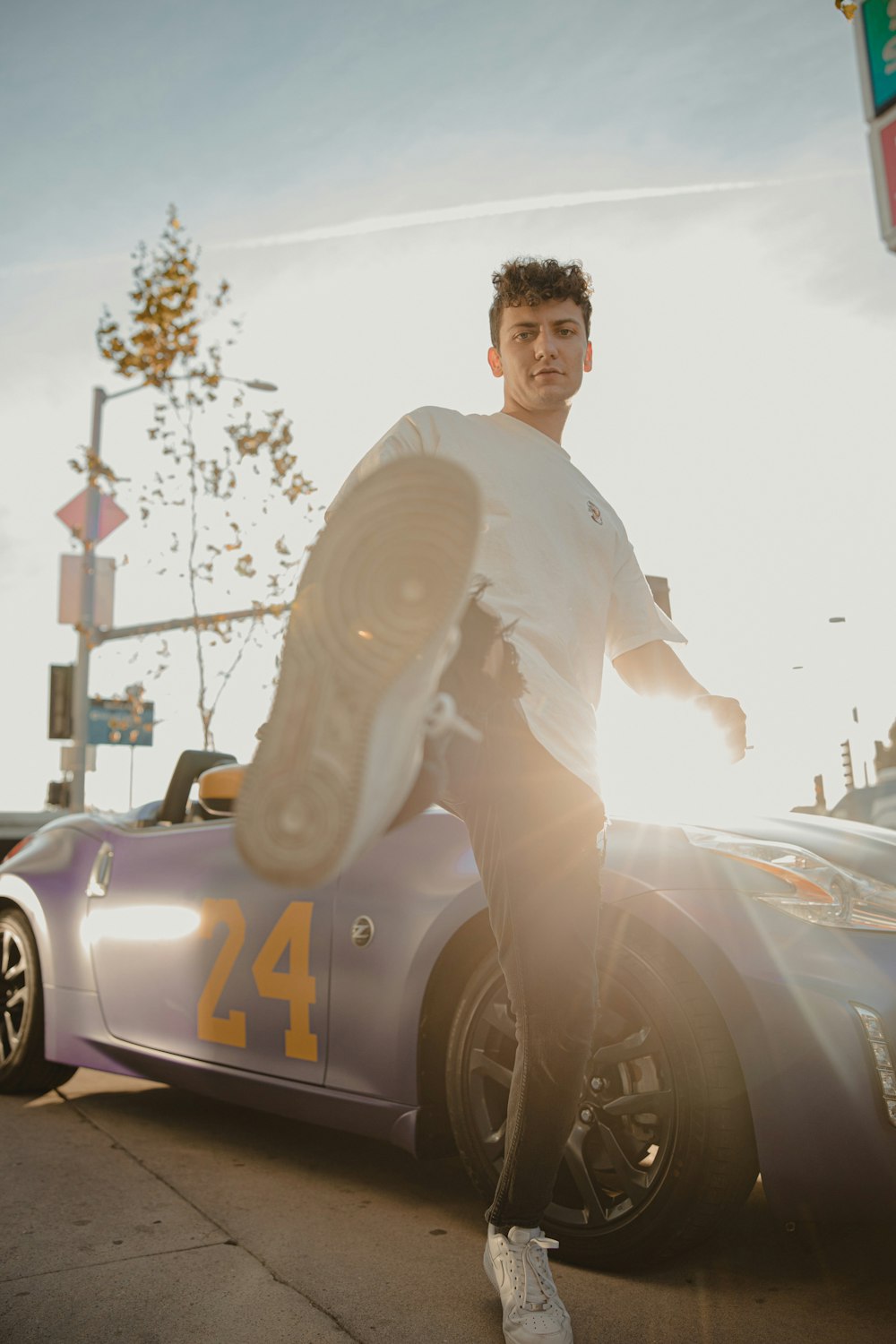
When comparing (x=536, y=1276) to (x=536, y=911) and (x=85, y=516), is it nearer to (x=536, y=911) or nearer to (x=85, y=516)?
(x=536, y=911)

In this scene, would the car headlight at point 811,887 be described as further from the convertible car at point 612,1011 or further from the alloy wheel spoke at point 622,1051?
the alloy wheel spoke at point 622,1051

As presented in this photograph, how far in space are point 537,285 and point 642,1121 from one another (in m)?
1.76

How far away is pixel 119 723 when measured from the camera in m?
15.4

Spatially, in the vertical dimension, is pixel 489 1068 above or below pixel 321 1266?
above

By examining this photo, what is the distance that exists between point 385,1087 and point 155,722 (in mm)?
12265

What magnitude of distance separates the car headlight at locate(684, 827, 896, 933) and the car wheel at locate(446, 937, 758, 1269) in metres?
0.24

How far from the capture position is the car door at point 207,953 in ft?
9.98

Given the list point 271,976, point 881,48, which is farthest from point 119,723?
point 881,48

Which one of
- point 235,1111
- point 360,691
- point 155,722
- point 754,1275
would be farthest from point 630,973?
point 155,722

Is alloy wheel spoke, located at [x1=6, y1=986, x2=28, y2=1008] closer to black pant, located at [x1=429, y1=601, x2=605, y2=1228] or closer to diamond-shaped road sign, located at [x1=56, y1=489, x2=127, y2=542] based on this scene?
black pant, located at [x1=429, y1=601, x2=605, y2=1228]

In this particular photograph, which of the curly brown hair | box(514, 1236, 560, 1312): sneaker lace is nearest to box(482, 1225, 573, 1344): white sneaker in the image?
box(514, 1236, 560, 1312): sneaker lace

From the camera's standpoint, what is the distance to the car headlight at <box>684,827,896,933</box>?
2.29 m

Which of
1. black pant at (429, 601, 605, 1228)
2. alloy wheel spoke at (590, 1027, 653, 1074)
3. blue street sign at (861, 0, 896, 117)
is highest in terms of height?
blue street sign at (861, 0, 896, 117)

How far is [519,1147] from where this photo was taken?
204 centimetres
